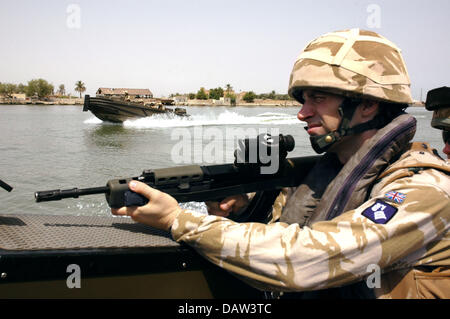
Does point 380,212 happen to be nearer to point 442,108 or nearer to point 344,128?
point 344,128

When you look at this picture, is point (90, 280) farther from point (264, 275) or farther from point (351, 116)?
point (351, 116)

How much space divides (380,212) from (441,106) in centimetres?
316

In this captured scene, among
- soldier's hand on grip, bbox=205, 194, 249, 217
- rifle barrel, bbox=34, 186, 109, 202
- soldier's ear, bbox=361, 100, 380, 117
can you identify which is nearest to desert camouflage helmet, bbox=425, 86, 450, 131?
soldier's ear, bbox=361, 100, 380, 117

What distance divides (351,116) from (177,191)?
1.06 meters

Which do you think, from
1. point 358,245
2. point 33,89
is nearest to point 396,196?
point 358,245

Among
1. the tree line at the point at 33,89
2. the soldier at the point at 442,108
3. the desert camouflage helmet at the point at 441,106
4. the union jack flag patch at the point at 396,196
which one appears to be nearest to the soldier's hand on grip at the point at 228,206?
the union jack flag patch at the point at 396,196

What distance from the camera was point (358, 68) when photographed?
1.95 m

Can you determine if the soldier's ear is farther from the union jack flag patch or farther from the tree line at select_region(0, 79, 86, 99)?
the tree line at select_region(0, 79, 86, 99)

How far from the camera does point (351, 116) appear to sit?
201 cm

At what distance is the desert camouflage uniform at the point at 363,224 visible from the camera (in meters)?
1.47

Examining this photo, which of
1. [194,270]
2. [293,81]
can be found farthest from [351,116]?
[194,270]

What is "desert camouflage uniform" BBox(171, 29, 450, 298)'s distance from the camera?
57.8 inches
